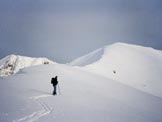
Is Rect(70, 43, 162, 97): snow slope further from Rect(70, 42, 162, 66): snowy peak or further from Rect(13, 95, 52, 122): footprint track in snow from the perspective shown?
Rect(13, 95, 52, 122): footprint track in snow

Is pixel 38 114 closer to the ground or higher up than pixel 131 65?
higher up

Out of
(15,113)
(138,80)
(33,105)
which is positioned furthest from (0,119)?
(138,80)

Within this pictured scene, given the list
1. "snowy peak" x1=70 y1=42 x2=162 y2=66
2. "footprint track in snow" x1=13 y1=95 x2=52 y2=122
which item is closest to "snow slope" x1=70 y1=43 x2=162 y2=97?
"snowy peak" x1=70 y1=42 x2=162 y2=66

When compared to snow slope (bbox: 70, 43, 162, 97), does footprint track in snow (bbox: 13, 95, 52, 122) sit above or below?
above

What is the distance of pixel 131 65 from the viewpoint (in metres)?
84.2

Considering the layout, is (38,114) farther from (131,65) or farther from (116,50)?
(116,50)

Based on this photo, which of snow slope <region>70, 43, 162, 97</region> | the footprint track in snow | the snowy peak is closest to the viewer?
the footprint track in snow

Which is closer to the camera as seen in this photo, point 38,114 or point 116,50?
point 38,114

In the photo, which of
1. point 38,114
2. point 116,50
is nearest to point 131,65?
point 116,50

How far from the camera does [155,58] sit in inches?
3548

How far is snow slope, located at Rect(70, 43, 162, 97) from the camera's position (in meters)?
69.4

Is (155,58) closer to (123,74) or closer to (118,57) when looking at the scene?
(118,57)

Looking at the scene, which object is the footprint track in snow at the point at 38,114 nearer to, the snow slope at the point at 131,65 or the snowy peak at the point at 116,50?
the snow slope at the point at 131,65

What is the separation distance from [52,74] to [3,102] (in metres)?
20.8
